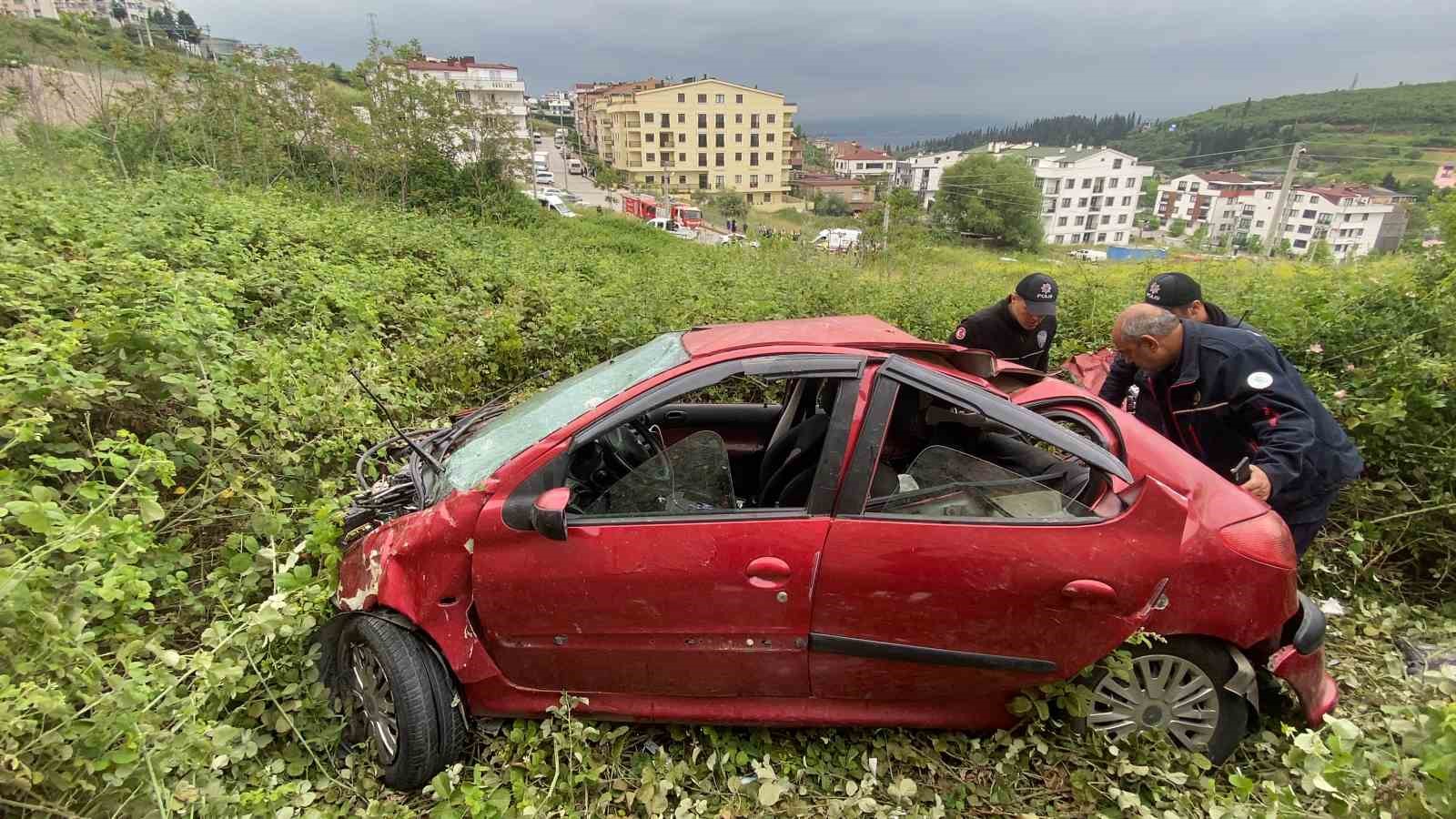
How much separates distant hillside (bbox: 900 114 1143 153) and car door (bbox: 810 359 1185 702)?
138563 millimetres

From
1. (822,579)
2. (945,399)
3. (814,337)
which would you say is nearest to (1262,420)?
(945,399)

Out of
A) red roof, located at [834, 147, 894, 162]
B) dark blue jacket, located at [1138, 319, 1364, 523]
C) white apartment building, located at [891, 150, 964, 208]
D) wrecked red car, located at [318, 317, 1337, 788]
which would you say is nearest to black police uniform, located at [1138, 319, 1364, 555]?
dark blue jacket, located at [1138, 319, 1364, 523]

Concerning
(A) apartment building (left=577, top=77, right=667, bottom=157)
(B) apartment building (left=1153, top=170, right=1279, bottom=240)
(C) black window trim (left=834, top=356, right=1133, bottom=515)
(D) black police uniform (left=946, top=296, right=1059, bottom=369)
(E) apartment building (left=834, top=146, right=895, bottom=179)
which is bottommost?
(B) apartment building (left=1153, top=170, right=1279, bottom=240)

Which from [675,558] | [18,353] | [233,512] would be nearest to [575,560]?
[675,558]

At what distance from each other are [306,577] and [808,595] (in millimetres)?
1790

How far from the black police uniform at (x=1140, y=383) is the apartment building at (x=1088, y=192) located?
71.4 metres

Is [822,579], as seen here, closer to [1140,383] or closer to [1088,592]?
[1088,592]

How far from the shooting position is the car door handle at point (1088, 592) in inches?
80.0

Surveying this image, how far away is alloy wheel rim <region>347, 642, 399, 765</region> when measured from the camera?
2.28 metres

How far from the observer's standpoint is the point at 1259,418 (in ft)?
8.88

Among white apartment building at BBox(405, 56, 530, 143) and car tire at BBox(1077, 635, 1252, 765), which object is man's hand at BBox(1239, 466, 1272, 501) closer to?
car tire at BBox(1077, 635, 1252, 765)

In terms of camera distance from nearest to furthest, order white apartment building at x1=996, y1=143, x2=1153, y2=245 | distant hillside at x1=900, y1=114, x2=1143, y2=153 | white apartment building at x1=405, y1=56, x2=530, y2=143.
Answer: white apartment building at x1=405, y1=56, x2=530, y2=143, white apartment building at x1=996, y1=143, x2=1153, y2=245, distant hillside at x1=900, y1=114, x2=1143, y2=153

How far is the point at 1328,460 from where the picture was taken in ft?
8.82

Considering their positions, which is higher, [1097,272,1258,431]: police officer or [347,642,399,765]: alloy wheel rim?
[1097,272,1258,431]: police officer
